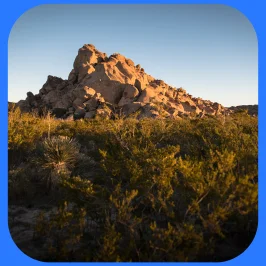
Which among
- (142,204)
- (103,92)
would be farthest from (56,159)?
(103,92)

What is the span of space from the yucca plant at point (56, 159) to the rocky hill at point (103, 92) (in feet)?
91.2

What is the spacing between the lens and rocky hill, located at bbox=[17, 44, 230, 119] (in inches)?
1556

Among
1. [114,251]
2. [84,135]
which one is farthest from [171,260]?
[84,135]

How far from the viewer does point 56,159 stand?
329 inches

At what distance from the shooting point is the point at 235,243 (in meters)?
5.07

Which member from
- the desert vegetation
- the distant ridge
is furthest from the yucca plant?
the distant ridge

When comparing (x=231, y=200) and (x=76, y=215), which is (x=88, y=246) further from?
(x=231, y=200)

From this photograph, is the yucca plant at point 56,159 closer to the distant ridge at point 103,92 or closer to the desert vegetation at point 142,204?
the desert vegetation at point 142,204

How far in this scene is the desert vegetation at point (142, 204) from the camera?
15.3ft

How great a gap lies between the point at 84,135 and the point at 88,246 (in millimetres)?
7687

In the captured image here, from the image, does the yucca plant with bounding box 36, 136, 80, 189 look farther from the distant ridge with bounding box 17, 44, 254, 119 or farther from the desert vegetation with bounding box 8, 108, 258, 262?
the distant ridge with bounding box 17, 44, 254, 119

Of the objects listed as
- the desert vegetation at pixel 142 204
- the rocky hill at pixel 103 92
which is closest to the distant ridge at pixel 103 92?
the rocky hill at pixel 103 92

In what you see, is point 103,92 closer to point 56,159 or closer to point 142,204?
point 56,159

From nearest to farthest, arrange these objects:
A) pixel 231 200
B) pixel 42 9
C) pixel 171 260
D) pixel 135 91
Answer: pixel 171 260 → pixel 231 200 → pixel 42 9 → pixel 135 91
